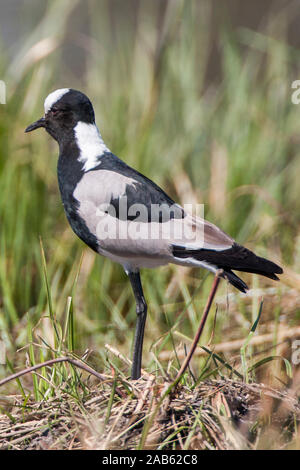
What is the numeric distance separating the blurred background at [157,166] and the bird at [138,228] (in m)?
0.62

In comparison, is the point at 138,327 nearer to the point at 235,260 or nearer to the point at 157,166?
the point at 235,260

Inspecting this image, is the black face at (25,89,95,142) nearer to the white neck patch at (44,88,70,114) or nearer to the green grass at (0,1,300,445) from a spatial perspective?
the white neck patch at (44,88,70,114)

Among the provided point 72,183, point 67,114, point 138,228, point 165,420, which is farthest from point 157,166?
point 165,420

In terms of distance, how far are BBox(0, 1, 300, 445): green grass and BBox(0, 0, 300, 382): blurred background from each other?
11 mm

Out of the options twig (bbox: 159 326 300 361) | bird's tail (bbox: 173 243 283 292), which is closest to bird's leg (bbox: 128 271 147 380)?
bird's tail (bbox: 173 243 283 292)

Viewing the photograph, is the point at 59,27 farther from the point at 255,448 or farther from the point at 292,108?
the point at 255,448

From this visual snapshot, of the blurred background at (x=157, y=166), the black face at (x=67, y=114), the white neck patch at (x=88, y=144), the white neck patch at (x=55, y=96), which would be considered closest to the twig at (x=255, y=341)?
the blurred background at (x=157, y=166)

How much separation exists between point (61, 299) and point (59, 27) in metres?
2.37

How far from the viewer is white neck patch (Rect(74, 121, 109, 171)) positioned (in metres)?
2.94

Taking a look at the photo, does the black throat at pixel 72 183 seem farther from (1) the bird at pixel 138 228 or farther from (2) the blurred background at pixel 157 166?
(2) the blurred background at pixel 157 166

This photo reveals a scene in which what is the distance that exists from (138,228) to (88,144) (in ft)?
1.57

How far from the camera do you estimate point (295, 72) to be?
616 centimetres

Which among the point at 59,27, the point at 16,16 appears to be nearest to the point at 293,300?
the point at 59,27

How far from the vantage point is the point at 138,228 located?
274cm
